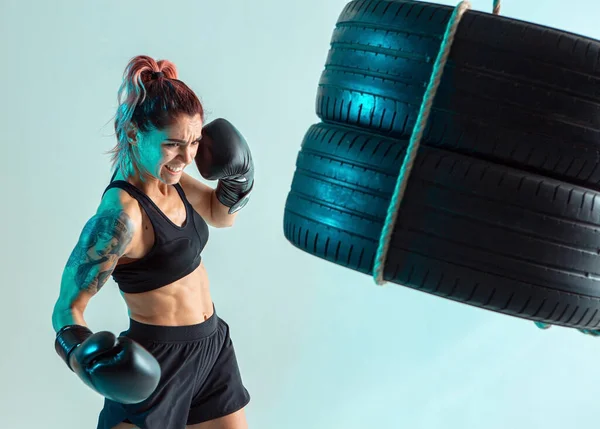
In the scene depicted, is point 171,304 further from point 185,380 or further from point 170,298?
point 185,380

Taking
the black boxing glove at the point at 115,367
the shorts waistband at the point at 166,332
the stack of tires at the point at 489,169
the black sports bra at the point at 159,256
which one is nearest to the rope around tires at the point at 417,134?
the stack of tires at the point at 489,169

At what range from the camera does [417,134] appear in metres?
1.91

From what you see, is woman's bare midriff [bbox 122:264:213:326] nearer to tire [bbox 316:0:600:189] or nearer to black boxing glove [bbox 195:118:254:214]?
black boxing glove [bbox 195:118:254:214]

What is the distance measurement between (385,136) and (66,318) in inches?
40.9

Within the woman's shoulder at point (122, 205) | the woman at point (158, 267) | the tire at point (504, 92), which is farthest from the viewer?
the woman's shoulder at point (122, 205)

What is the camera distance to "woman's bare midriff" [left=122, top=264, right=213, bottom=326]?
8.28ft

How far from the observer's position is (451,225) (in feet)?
6.22

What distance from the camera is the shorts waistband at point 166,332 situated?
100 inches

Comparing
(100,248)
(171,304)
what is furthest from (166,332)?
(100,248)

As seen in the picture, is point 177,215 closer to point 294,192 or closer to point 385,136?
point 294,192

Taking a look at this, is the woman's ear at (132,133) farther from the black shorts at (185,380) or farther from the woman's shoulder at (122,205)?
the black shorts at (185,380)

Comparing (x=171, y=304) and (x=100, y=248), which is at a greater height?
(x=100, y=248)

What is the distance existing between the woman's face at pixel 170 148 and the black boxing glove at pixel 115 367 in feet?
1.85

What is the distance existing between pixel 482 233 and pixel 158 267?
3.45ft
